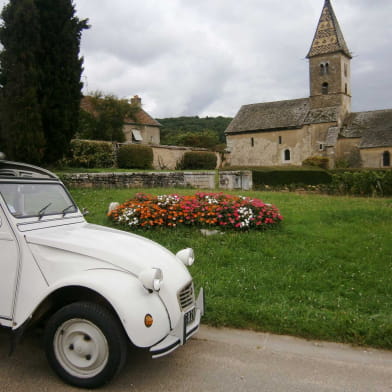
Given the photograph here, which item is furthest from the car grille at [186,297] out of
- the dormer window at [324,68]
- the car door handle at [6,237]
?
the dormer window at [324,68]

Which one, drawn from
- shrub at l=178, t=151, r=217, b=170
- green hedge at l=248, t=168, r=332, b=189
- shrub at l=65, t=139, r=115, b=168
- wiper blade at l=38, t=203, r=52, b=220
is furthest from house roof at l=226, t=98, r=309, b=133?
wiper blade at l=38, t=203, r=52, b=220

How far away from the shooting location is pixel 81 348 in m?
3.16

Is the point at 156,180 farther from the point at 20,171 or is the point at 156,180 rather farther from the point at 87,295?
the point at 87,295

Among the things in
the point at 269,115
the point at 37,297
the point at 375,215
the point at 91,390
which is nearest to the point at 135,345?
the point at 91,390

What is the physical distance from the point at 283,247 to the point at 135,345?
445 cm

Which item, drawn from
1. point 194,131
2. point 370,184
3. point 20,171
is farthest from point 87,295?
point 194,131

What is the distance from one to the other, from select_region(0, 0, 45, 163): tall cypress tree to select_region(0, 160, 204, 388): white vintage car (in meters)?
10.2

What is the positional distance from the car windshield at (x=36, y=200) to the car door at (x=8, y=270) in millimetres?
260

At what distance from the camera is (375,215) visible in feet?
29.6

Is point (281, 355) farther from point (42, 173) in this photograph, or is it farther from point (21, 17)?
point (21, 17)

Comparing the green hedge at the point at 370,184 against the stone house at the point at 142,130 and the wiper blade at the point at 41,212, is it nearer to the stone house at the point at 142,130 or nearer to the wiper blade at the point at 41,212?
the wiper blade at the point at 41,212

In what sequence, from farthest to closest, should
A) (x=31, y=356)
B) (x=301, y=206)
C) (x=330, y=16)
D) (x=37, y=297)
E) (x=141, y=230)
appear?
(x=330, y=16) < (x=301, y=206) < (x=141, y=230) < (x=31, y=356) < (x=37, y=297)

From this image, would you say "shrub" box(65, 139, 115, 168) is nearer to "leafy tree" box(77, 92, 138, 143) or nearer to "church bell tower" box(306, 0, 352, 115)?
"leafy tree" box(77, 92, 138, 143)

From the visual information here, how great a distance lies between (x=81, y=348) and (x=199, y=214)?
200 inches
